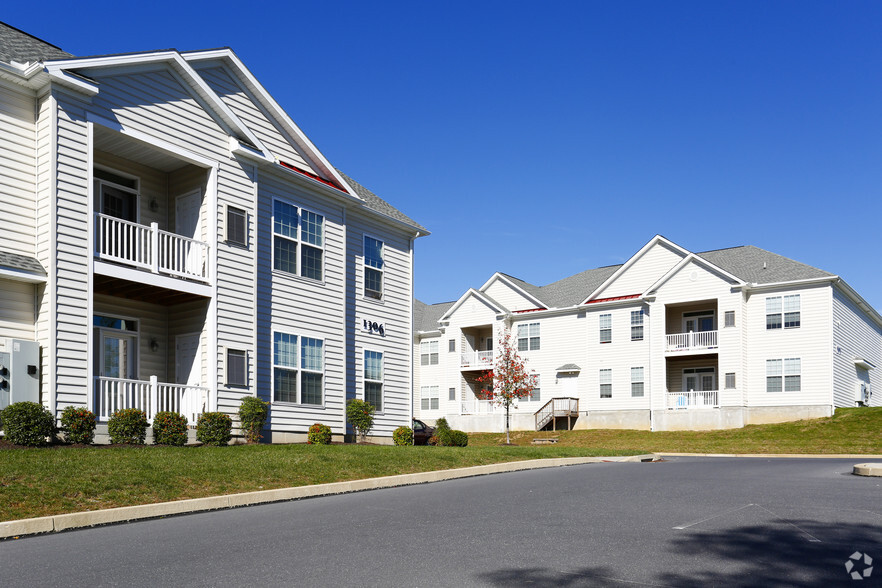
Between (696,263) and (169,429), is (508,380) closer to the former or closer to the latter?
(696,263)

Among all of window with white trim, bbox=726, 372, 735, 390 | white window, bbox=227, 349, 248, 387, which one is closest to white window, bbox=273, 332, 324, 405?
white window, bbox=227, 349, 248, 387

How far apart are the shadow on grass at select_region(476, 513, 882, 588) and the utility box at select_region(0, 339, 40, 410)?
1152cm

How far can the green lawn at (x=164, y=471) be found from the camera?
10.5 metres

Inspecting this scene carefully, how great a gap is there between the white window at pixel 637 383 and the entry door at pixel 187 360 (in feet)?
96.8

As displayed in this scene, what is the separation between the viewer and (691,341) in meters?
41.6

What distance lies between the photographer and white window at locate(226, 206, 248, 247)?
19766 millimetres

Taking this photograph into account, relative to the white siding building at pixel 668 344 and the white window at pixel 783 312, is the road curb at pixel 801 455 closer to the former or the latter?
the white siding building at pixel 668 344

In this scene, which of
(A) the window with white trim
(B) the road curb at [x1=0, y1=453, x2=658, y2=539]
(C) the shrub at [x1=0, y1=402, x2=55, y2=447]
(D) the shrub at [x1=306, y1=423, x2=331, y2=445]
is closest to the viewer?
(B) the road curb at [x1=0, y1=453, x2=658, y2=539]

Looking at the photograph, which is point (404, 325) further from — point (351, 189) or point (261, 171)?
point (261, 171)

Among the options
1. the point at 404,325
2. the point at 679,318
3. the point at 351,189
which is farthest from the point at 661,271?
the point at 351,189

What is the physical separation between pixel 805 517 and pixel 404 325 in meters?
18.2

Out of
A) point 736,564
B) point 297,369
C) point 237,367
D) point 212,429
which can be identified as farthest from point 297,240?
point 736,564

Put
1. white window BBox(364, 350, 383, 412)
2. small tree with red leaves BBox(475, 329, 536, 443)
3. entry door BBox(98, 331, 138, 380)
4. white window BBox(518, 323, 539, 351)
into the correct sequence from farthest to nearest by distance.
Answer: white window BBox(518, 323, 539, 351), small tree with red leaves BBox(475, 329, 536, 443), white window BBox(364, 350, 383, 412), entry door BBox(98, 331, 138, 380)

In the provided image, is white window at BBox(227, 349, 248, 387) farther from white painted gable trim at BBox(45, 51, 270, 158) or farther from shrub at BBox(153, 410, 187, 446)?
white painted gable trim at BBox(45, 51, 270, 158)
